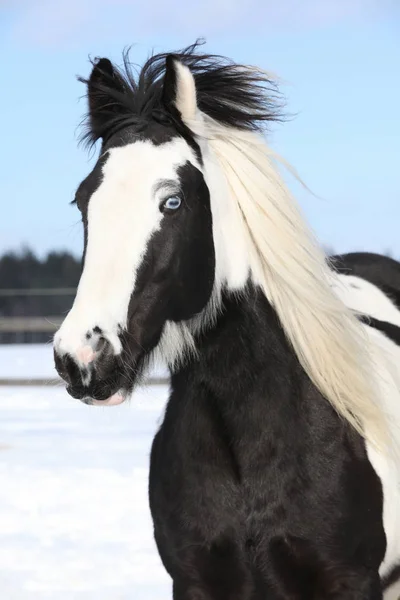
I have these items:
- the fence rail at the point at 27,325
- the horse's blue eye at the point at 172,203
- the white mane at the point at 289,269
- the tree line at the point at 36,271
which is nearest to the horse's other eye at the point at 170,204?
the horse's blue eye at the point at 172,203

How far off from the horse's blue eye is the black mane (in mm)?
411

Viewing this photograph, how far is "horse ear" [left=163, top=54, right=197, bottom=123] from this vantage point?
326 centimetres

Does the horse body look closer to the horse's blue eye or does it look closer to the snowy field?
the snowy field

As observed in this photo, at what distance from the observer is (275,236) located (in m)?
3.35

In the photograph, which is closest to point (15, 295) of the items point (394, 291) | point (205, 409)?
point (394, 291)

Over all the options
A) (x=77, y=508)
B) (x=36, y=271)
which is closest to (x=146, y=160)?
(x=77, y=508)

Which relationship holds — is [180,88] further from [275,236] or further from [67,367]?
[67,367]

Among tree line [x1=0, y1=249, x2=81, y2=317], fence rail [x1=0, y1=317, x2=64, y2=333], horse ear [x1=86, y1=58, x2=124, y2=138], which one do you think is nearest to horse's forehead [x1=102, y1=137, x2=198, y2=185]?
horse ear [x1=86, y1=58, x2=124, y2=138]

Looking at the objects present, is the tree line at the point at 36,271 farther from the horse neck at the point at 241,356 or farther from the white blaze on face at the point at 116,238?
the white blaze on face at the point at 116,238

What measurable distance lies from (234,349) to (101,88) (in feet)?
3.32

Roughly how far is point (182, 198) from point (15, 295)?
1806 cm

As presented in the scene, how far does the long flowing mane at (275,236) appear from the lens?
11.0 feet

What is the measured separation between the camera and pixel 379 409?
11.5ft

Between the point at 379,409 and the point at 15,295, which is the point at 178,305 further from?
the point at 15,295
